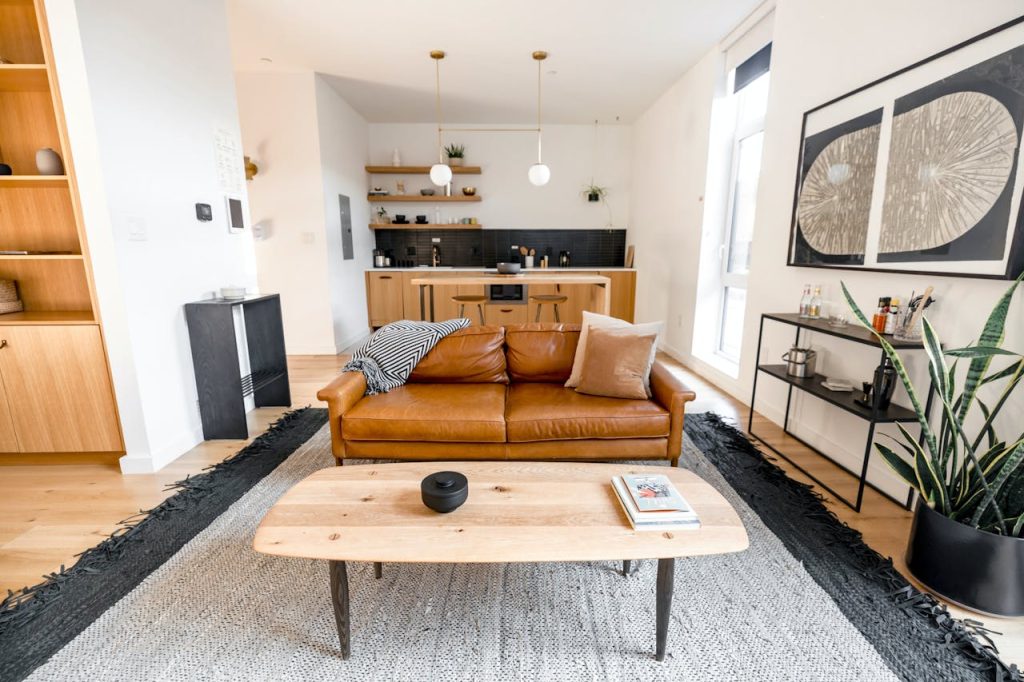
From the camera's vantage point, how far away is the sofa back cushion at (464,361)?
2.69 m

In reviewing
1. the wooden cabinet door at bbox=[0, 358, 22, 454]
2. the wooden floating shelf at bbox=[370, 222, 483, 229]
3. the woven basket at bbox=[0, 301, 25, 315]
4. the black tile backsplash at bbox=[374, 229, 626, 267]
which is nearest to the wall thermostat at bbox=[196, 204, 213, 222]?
the woven basket at bbox=[0, 301, 25, 315]

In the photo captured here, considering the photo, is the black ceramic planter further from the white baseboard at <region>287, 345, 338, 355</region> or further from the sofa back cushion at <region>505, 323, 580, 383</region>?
the white baseboard at <region>287, 345, 338, 355</region>

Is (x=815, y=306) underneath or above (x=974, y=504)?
above

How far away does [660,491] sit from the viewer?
1.41 meters

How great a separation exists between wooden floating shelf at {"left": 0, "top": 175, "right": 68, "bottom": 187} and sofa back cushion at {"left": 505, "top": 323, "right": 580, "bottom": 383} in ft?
8.13

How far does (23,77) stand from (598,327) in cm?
326

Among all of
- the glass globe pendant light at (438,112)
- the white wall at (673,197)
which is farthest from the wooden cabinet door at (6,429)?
the white wall at (673,197)

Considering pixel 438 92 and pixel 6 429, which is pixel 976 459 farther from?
pixel 438 92

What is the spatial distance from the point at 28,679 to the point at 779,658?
7.28 feet

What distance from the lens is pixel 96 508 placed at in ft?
7.02

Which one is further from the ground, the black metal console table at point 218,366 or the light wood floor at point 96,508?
the black metal console table at point 218,366

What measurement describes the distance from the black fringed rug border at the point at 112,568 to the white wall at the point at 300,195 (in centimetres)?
266

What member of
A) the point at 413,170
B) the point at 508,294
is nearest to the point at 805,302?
the point at 508,294

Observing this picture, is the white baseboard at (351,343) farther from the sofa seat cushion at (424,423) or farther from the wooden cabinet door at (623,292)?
the wooden cabinet door at (623,292)
